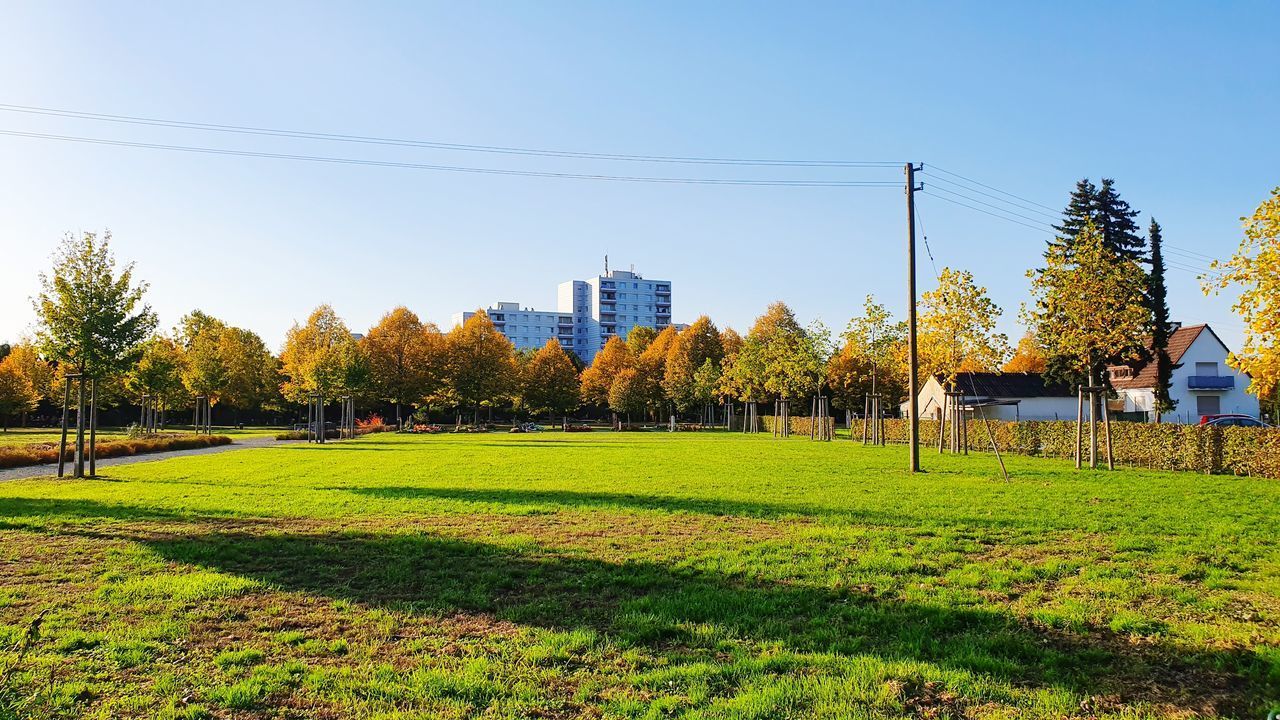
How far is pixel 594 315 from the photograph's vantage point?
5876 inches

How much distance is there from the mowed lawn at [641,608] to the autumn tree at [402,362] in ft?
179

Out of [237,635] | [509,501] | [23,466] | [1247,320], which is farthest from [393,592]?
[23,466]

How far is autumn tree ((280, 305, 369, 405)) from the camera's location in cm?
4350

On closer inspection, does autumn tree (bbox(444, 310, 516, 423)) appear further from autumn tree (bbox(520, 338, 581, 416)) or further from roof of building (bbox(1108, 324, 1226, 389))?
roof of building (bbox(1108, 324, 1226, 389))

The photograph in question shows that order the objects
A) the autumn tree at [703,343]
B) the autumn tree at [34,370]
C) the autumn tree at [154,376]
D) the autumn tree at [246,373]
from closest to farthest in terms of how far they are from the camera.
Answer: the autumn tree at [154,376] → the autumn tree at [34,370] → the autumn tree at [246,373] → the autumn tree at [703,343]

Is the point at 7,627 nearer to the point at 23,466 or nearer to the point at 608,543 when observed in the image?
the point at 608,543

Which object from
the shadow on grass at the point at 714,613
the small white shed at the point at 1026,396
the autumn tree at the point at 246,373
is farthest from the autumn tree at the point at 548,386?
the shadow on grass at the point at 714,613

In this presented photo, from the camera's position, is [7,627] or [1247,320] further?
[1247,320]

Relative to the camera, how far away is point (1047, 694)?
466 centimetres

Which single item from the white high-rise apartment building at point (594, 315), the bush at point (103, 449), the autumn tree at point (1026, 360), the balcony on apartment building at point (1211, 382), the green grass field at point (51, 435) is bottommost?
the green grass field at point (51, 435)

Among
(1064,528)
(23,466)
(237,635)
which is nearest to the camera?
(237,635)

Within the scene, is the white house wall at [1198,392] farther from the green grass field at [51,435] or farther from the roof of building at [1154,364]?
the green grass field at [51,435]

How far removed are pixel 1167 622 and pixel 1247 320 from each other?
11.6 m

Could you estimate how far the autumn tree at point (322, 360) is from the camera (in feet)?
143
